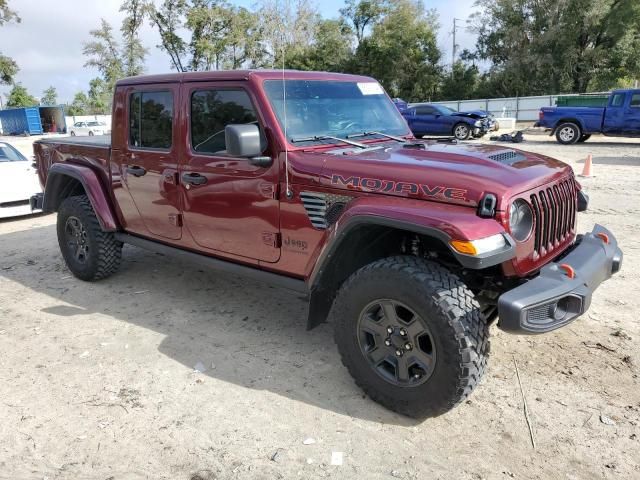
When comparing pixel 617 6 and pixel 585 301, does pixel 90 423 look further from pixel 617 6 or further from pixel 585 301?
pixel 617 6

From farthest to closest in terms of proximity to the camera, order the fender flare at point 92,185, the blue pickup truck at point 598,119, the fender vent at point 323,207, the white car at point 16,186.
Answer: the blue pickup truck at point 598,119, the white car at point 16,186, the fender flare at point 92,185, the fender vent at point 323,207

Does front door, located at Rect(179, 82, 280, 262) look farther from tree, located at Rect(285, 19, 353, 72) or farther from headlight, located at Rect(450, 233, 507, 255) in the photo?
tree, located at Rect(285, 19, 353, 72)

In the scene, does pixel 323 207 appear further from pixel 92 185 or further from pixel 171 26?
pixel 171 26

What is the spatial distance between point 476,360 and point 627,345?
1.69 meters

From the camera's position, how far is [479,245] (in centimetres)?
253

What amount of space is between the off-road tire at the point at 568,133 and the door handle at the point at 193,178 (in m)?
17.1

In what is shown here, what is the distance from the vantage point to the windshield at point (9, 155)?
8.73 meters

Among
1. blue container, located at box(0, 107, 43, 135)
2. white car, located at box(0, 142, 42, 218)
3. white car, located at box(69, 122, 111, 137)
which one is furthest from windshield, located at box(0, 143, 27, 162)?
blue container, located at box(0, 107, 43, 135)

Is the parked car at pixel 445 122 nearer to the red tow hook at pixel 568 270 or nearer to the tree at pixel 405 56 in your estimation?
the red tow hook at pixel 568 270

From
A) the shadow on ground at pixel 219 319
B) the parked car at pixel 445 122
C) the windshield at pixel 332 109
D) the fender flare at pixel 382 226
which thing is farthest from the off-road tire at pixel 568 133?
the fender flare at pixel 382 226

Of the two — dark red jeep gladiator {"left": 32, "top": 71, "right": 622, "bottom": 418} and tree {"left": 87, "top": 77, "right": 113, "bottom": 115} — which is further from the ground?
tree {"left": 87, "top": 77, "right": 113, "bottom": 115}

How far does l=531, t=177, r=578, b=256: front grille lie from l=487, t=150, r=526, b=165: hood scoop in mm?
275

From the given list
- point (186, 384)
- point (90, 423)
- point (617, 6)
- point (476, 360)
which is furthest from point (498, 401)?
point (617, 6)

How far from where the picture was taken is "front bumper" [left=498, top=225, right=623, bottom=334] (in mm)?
2547
